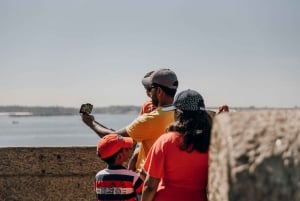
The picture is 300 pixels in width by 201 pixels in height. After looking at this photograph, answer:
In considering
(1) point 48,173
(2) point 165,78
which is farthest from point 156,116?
(1) point 48,173

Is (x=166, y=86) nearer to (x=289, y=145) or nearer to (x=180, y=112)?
(x=180, y=112)

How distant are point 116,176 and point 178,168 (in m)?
1.05

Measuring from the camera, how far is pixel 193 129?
384 centimetres

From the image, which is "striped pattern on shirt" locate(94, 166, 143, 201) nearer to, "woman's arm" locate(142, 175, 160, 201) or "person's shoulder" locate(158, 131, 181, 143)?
"woman's arm" locate(142, 175, 160, 201)

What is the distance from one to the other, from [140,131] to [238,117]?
2172mm

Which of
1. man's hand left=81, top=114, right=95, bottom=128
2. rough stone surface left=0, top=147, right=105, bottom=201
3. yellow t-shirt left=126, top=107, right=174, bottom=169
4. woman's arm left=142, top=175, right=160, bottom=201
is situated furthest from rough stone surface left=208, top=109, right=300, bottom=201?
rough stone surface left=0, top=147, right=105, bottom=201

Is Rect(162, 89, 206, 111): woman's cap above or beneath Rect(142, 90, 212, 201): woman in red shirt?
above

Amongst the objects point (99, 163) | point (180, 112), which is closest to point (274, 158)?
point (180, 112)

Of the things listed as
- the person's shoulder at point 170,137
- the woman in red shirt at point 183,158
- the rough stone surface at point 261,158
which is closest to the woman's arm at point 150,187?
the woman in red shirt at point 183,158

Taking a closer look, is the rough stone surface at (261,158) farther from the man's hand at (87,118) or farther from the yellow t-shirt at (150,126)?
the man's hand at (87,118)

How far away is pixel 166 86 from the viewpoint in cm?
477

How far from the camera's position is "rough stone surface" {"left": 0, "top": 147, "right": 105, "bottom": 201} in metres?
7.94

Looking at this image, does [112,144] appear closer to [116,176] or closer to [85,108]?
[116,176]

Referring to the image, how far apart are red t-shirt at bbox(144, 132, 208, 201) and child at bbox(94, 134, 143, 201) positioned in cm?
90
